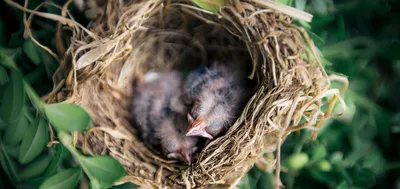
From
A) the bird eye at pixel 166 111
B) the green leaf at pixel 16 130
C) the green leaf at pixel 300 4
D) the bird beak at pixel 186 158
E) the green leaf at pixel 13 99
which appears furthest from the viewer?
the bird eye at pixel 166 111

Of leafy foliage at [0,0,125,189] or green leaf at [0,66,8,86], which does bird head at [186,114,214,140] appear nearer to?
leafy foliage at [0,0,125,189]

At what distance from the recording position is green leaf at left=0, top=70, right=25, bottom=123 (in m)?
0.88

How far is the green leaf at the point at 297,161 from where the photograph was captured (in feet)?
3.87

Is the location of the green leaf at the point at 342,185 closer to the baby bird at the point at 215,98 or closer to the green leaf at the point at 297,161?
the green leaf at the point at 297,161

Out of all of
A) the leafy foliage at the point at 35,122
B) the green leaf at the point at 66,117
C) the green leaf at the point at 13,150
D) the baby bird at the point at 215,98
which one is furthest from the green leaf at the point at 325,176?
the green leaf at the point at 13,150

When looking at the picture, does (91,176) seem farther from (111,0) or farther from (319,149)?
(319,149)

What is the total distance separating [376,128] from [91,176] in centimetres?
72

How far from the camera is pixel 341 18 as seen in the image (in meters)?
1.15

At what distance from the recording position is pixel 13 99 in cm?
88

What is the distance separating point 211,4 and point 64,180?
50 centimetres

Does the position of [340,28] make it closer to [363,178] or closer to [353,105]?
[353,105]

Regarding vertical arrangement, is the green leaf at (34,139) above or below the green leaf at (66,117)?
below

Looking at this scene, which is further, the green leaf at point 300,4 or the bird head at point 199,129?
the bird head at point 199,129

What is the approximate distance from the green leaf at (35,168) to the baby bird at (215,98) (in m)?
0.40
